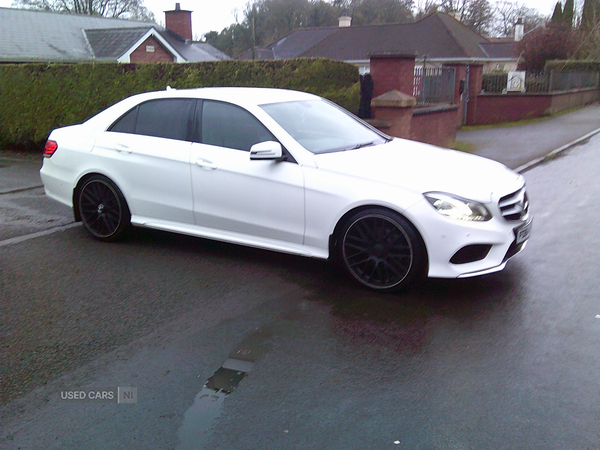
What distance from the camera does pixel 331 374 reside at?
3.91 meters

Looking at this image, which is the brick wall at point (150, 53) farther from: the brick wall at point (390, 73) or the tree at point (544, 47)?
the brick wall at point (390, 73)

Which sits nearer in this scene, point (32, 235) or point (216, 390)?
point (216, 390)

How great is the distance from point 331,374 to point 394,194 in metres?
1.74

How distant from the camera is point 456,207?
196 inches

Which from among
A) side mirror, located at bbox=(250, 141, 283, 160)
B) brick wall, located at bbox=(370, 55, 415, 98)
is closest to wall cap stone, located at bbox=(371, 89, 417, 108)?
brick wall, located at bbox=(370, 55, 415, 98)

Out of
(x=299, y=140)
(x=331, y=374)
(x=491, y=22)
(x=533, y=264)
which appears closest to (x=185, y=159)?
(x=299, y=140)

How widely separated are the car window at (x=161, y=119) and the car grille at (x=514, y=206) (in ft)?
10.0

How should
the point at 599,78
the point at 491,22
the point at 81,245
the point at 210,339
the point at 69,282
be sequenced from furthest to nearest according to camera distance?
the point at 491,22 < the point at 599,78 < the point at 81,245 < the point at 69,282 < the point at 210,339

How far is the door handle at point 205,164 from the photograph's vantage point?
234 inches

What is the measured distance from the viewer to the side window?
19.3ft

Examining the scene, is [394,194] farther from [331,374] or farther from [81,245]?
[81,245]

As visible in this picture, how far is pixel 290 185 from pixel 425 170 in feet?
3.82

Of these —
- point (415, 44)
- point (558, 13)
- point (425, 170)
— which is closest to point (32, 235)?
point (425, 170)

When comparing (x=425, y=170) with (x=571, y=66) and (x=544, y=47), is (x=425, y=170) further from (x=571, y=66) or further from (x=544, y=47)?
(x=544, y=47)
